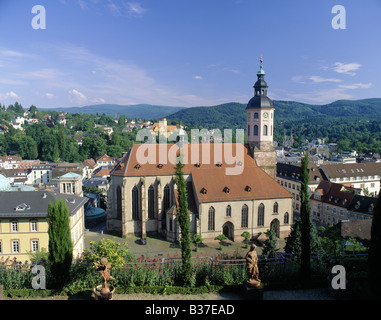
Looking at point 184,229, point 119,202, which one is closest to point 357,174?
point 119,202

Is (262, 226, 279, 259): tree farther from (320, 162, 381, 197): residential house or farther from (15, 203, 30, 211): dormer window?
(320, 162, 381, 197): residential house

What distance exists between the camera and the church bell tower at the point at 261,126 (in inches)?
1687

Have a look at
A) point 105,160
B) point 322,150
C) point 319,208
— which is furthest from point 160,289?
point 322,150

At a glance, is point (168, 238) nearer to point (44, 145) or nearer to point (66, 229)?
point (66, 229)

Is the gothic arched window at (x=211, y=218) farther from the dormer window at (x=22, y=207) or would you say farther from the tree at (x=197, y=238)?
the dormer window at (x=22, y=207)

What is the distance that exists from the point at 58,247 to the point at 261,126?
1287 inches

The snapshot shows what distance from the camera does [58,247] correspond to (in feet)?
56.1

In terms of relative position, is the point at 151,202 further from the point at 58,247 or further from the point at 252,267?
the point at 252,267

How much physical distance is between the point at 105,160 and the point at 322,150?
10774cm

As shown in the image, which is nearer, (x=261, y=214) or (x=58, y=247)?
(x=58, y=247)

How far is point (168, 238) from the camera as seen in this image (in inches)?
1559

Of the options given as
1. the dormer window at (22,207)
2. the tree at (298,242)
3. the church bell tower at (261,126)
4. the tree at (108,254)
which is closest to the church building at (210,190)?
the church bell tower at (261,126)

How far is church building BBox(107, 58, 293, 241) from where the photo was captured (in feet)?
129

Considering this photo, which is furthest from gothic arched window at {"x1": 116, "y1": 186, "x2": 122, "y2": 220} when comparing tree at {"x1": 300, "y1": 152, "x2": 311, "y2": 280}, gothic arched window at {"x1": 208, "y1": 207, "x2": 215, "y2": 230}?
tree at {"x1": 300, "y1": 152, "x2": 311, "y2": 280}
